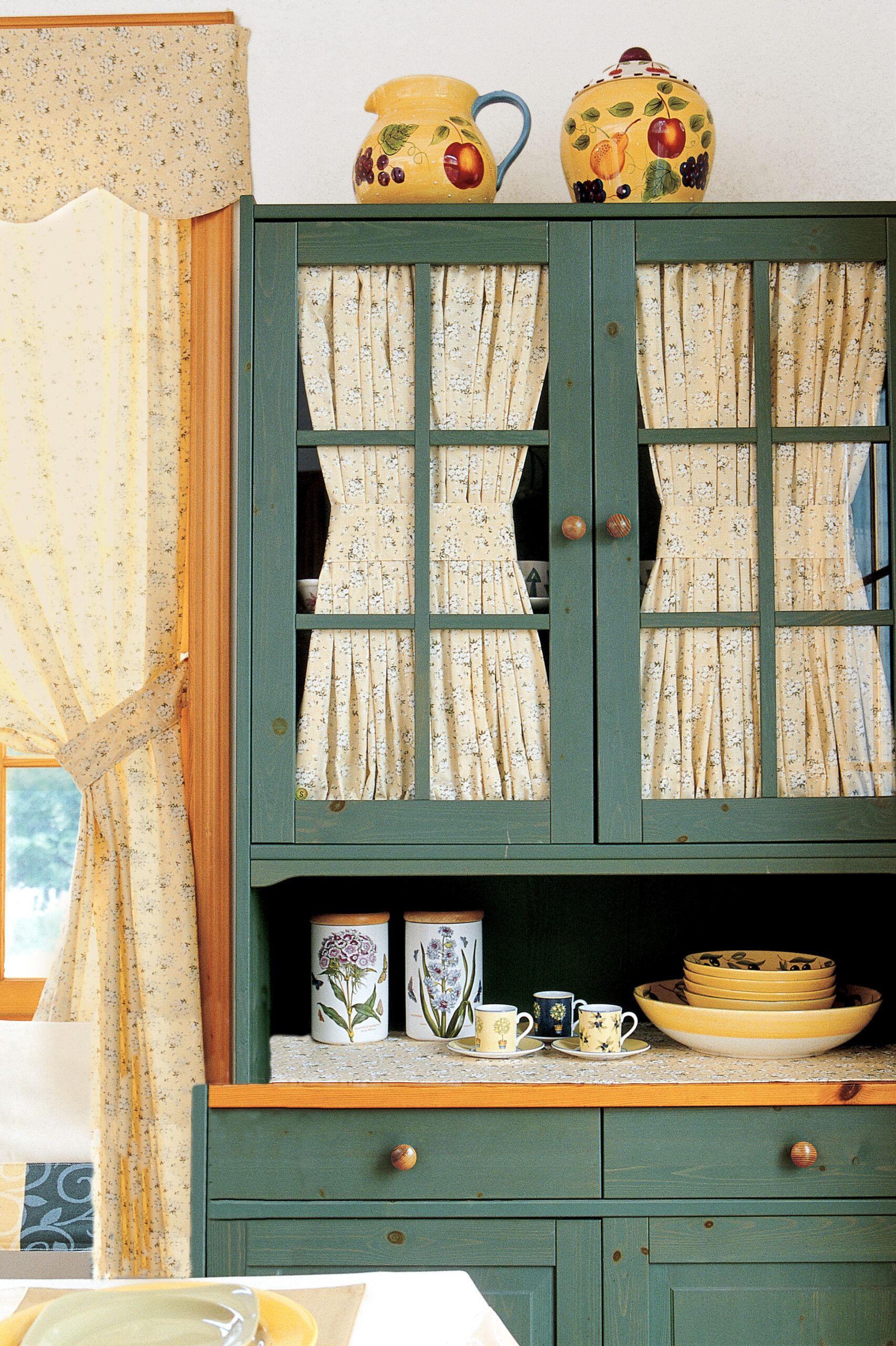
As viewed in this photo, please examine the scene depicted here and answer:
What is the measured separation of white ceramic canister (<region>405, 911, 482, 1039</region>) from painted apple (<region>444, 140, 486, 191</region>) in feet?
3.44

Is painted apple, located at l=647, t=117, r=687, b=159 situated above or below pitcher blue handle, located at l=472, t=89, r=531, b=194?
below

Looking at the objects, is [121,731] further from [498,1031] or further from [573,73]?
[573,73]

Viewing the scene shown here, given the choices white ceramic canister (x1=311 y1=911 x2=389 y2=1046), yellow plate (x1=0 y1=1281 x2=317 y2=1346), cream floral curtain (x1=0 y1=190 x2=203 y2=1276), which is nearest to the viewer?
yellow plate (x1=0 y1=1281 x2=317 y2=1346)

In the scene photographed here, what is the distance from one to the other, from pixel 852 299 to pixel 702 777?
2.26ft

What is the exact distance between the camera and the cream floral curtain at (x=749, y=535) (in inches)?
60.4

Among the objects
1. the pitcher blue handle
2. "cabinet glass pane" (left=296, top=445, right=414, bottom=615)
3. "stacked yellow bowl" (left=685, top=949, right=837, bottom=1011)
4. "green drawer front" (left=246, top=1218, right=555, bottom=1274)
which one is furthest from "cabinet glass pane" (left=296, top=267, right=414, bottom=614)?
"green drawer front" (left=246, top=1218, right=555, bottom=1274)

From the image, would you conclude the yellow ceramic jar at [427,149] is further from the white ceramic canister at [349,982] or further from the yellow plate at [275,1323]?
the yellow plate at [275,1323]

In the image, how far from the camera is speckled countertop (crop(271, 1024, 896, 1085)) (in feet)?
4.79

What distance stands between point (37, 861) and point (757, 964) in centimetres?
129

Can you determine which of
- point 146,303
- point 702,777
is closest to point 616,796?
point 702,777

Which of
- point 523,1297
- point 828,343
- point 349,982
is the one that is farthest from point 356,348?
point 523,1297

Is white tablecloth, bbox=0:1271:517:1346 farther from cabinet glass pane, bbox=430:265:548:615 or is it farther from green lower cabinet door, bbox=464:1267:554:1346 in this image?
cabinet glass pane, bbox=430:265:548:615

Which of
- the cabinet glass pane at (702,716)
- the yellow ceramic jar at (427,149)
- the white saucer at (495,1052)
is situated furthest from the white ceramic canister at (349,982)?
the yellow ceramic jar at (427,149)

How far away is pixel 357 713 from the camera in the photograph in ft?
5.06
